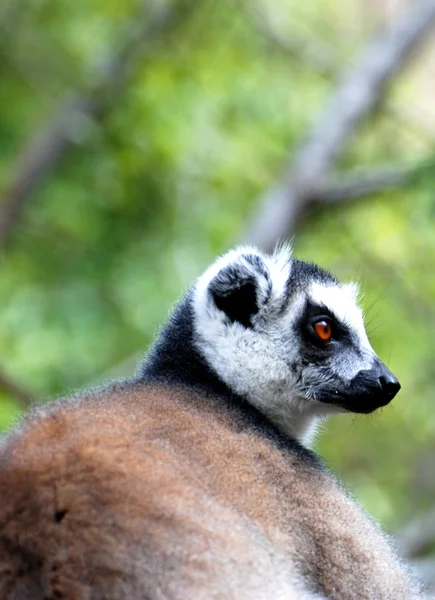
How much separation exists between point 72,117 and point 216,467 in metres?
7.43

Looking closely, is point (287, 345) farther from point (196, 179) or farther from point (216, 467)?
point (196, 179)

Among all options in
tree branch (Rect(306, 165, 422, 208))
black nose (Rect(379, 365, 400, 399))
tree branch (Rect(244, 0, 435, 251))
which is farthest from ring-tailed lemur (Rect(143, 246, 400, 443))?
tree branch (Rect(244, 0, 435, 251))

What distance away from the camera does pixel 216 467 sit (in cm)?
332

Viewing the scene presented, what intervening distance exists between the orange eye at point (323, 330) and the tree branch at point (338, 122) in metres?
4.63

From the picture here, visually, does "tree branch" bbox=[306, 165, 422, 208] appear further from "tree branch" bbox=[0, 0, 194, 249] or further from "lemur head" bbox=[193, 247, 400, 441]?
"lemur head" bbox=[193, 247, 400, 441]

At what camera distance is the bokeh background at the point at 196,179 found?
9008mm

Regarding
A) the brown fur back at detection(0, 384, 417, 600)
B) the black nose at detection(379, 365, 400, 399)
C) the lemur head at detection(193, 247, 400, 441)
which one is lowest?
Answer: the brown fur back at detection(0, 384, 417, 600)

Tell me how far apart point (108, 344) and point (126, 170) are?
1.78 m

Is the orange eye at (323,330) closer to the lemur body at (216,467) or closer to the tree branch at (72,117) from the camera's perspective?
the lemur body at (216,467)

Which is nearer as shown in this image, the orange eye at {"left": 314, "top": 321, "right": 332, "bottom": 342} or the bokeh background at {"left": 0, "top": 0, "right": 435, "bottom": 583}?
the orange eye at {"left": 314, "top": 321, "right": 332, "bottom": 342}

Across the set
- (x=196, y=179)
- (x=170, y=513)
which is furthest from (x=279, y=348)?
(x=196, y=179)

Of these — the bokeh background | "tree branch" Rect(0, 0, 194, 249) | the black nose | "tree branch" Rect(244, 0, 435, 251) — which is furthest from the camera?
"tree branch" Rect(0, 0, 194, 249)

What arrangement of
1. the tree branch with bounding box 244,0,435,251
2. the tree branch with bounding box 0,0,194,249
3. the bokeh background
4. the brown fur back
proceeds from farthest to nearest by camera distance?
the tree branch with bounding box 0,0,194,249, the tree branch with bounding box 244,0,435,251, the bokeh background, the brown fur back

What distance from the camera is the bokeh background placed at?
355 inches
